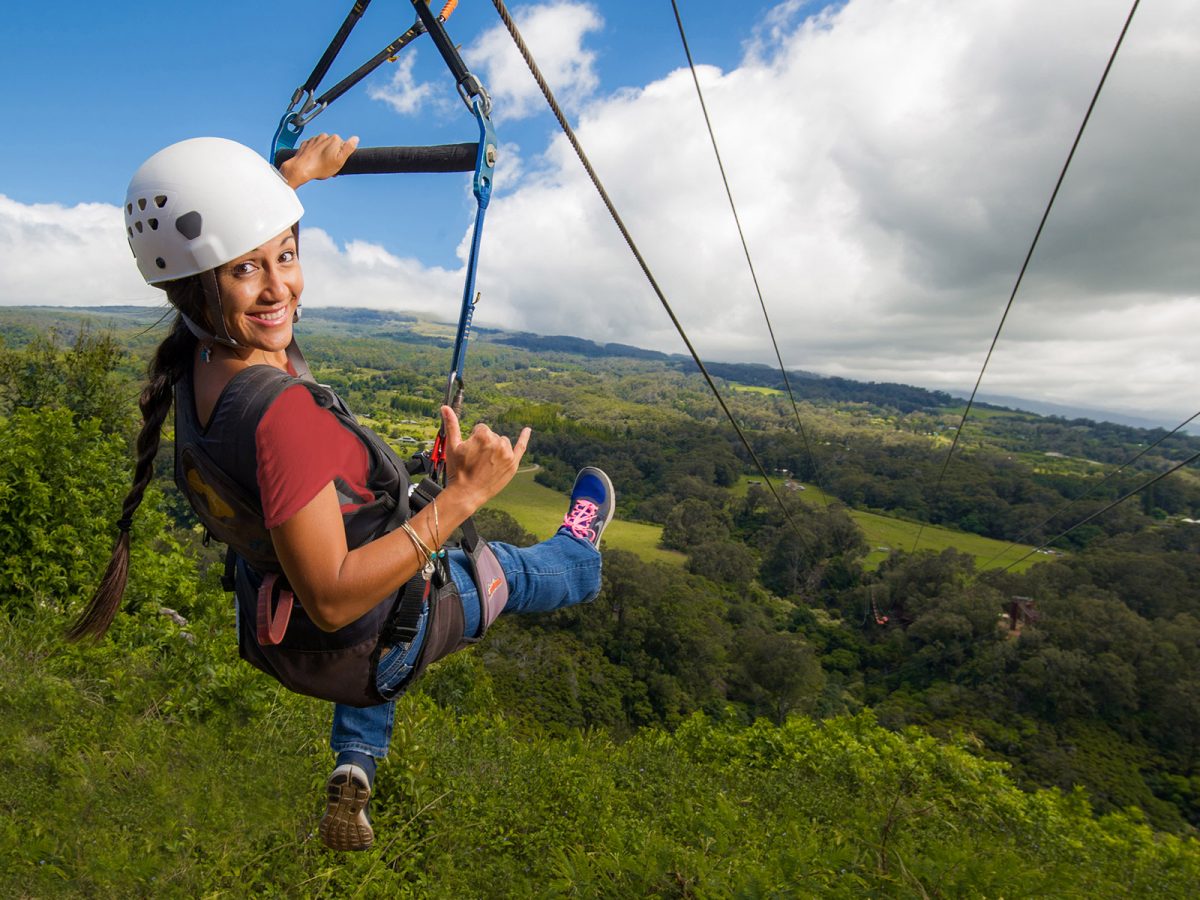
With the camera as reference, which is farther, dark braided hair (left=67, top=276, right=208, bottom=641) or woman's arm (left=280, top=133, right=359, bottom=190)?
woman's arm (left=280, top=133, right=359, bottom=190)

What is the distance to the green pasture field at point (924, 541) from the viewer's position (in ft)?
199

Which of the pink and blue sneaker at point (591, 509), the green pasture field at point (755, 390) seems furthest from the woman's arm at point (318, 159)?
the green pasture field at point (755, 390)

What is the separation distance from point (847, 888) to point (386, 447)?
2367 millimetres

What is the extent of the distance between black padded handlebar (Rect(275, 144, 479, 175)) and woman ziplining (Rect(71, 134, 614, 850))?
597 millimetres

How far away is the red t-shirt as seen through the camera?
3.76 ft

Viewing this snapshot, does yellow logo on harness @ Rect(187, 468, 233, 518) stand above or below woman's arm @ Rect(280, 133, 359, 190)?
below

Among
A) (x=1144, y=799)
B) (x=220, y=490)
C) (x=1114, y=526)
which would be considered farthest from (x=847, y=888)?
(x=1114, y=526)

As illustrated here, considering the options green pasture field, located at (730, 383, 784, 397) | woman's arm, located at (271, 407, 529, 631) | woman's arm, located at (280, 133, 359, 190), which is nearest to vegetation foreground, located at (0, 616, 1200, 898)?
woman's arm, located at (271, 407, 529, 631)

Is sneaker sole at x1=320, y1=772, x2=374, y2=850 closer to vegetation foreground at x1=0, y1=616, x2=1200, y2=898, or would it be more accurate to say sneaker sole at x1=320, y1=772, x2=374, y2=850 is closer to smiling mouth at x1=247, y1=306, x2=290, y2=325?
vegetation foreground at x1=0, y1=616, x2=1200, y2=898

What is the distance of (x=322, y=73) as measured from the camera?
2.07m

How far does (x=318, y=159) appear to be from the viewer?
200 cm

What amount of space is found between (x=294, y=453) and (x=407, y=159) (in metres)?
1.35

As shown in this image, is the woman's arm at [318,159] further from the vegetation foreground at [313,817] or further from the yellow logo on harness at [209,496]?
the vegetation foreground at [313,817]

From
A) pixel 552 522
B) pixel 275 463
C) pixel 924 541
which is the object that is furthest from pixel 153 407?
pixel 924 541
